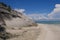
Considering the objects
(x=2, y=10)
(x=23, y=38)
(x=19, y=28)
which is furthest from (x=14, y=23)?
(x=23, y=38)

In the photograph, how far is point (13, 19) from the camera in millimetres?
23844

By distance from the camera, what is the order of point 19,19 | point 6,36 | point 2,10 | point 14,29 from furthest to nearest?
point 19,19 < point 2,10 < point 14,29 < point 6,36

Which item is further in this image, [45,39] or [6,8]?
[6,8]

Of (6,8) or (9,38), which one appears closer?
(9,38)

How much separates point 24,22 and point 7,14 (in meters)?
3.22

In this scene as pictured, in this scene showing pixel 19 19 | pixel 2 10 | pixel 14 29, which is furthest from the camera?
pixel 19 19

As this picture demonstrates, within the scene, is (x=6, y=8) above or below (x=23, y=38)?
above

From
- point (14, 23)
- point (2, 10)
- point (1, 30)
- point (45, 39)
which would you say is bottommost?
point (45, 39)

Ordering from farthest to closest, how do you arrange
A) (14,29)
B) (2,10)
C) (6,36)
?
(2,10), (14,29), (6,36)

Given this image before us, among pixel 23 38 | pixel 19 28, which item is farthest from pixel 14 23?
pixel 23 38

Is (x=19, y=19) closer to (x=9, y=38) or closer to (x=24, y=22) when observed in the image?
(x=24, y=22)

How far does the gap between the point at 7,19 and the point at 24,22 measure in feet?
11.3

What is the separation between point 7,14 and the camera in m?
23.3

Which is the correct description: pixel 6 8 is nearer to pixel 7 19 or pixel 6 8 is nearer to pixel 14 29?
pixel 7 19
